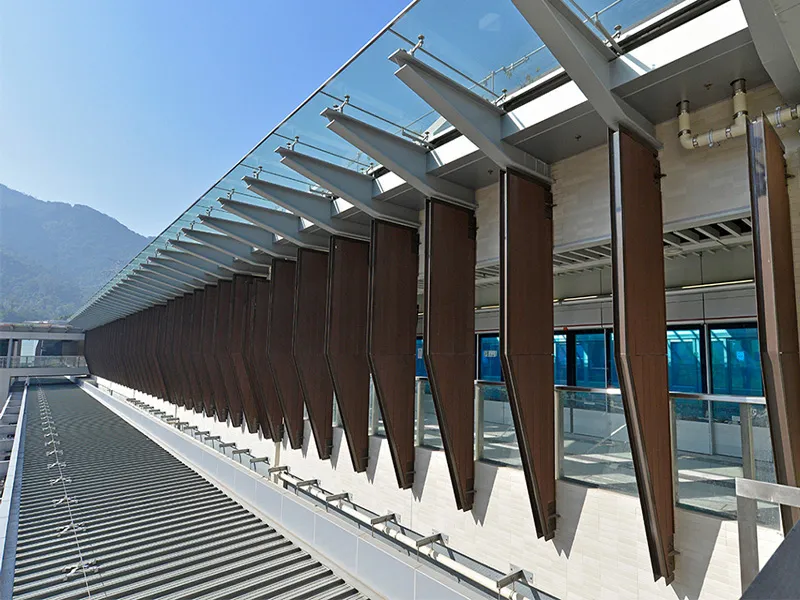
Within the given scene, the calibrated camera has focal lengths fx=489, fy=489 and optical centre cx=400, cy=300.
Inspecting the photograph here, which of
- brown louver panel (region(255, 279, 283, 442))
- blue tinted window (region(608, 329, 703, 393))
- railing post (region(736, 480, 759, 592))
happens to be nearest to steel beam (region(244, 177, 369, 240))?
brown louver panel (region(255, 279, 283, 442))

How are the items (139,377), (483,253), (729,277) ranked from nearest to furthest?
(483,253)
(729,277)
(139,377)

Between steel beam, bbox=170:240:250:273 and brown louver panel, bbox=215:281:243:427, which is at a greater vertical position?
steel beam, bbox=170:240:250:273

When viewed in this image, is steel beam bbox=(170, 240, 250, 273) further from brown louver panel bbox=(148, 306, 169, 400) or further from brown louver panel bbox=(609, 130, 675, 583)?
brown louver panel bbox=(609, 130, 675, 583)

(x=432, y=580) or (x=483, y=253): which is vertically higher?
(x=483, y=253)

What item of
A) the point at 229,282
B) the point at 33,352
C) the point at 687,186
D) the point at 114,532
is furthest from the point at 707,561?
the point at 33,352

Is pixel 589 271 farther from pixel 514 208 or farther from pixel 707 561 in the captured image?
pixel 707 561

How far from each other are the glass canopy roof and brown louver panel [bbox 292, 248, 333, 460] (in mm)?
3702

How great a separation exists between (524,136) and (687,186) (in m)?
2.06

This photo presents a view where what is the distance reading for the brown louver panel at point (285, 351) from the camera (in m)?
12.5

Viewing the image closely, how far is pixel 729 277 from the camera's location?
955cm

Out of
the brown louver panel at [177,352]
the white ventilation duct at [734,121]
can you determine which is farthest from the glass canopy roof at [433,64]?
the brown louver panel at [177,352]

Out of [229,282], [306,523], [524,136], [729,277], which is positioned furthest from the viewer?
[229,282]

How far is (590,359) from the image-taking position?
11922 millimetres

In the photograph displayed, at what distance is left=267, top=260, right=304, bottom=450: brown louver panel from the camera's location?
12539 millimetres
